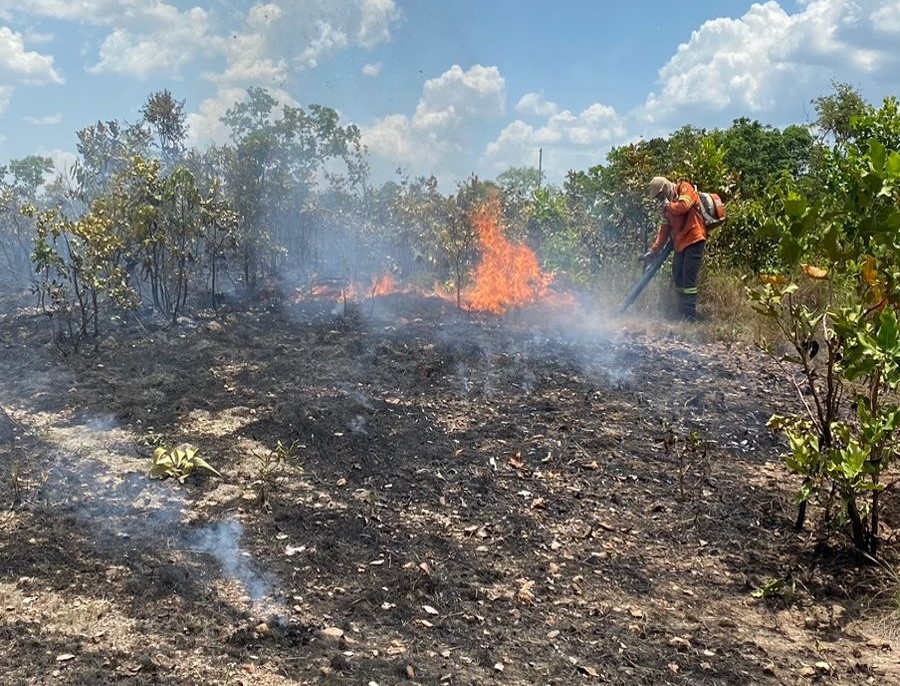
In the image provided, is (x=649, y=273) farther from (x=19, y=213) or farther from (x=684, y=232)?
(x=19, y=213)

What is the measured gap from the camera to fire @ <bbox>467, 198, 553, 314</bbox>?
9.34 meters

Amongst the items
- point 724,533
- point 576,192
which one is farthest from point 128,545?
point 576,192

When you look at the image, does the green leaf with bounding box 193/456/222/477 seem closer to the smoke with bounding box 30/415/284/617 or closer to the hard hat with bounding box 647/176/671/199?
the smoke with bounding box 30/415/284/617

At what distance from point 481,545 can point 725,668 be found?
1.31m

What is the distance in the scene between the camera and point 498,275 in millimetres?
9742

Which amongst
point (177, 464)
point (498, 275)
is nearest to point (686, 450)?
point (177, 464)

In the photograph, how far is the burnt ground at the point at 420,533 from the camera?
2.77 meters

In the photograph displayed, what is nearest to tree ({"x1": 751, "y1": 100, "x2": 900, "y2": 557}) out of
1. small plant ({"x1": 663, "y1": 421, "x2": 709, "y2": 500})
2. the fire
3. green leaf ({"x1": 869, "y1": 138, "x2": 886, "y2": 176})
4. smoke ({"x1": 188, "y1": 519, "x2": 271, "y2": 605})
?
green leaf ({"x1": 869, "y1": 138, "x2": 886, "y2": 176})

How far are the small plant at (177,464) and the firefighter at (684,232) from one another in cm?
594

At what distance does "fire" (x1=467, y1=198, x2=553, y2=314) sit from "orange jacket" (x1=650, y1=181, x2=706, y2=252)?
70.3 inches

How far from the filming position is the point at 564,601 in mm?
3232

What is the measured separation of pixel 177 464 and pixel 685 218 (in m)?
6.41

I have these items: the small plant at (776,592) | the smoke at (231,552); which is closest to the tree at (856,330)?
the small plant at (776,592)

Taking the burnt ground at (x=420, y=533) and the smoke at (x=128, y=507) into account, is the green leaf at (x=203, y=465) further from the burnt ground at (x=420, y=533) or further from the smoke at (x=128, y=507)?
the smoke at (x=128, y=507)
